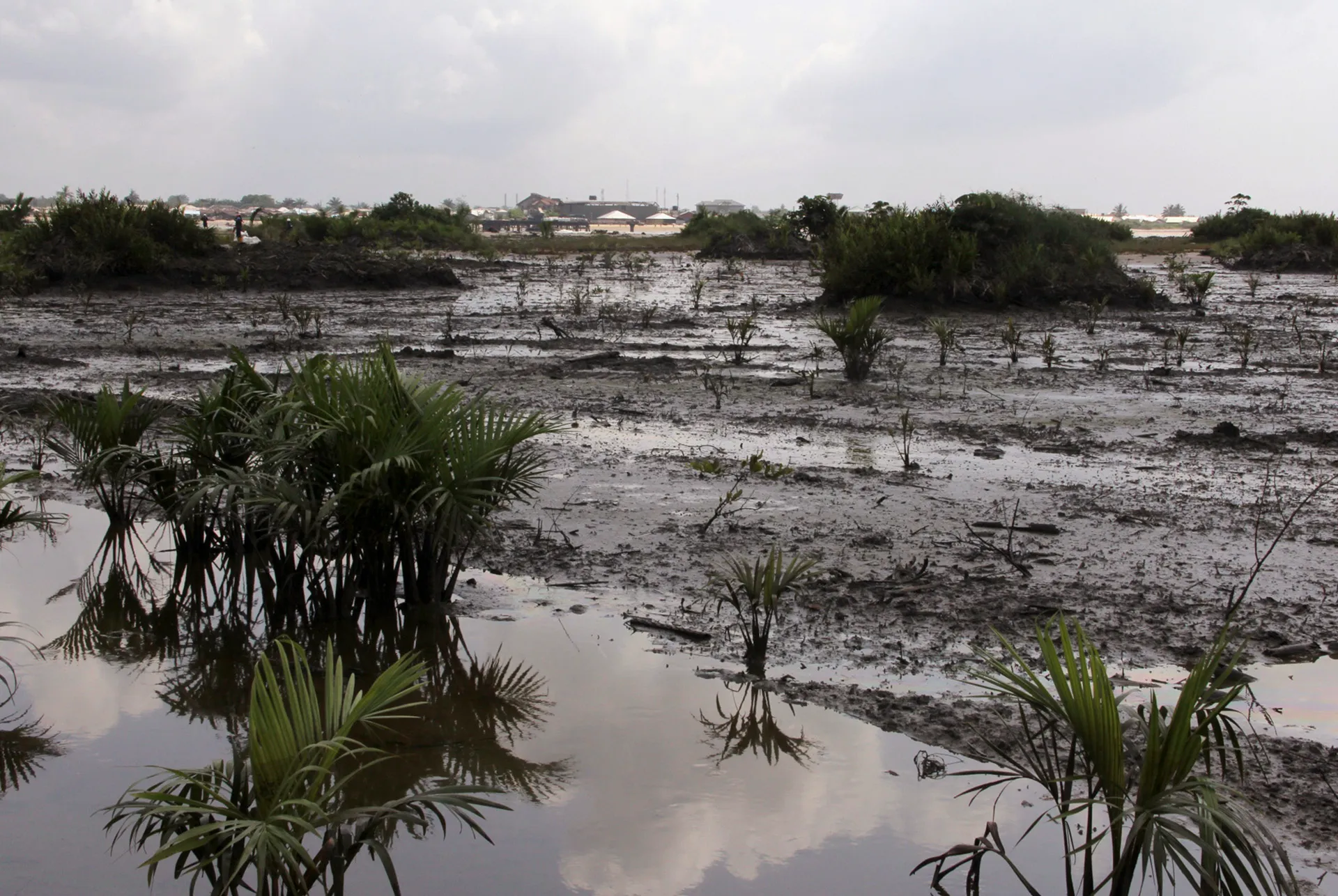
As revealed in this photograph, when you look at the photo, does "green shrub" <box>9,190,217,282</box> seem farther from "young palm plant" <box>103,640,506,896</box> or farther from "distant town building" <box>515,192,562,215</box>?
"distant town building" <box>515,192,562,215</box>

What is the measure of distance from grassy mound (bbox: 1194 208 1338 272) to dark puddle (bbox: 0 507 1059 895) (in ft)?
101

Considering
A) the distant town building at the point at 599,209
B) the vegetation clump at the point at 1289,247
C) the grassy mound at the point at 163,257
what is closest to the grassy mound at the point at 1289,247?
the vegetation clump at the point at 1289,247

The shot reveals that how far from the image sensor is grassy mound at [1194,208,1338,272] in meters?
31.1

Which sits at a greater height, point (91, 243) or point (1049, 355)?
point (91, 243)

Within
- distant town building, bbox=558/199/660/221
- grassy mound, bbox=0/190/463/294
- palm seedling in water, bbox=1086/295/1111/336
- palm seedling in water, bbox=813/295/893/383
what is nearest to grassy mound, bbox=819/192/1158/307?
palm seedling in water, bbox=1086/295/1111/336

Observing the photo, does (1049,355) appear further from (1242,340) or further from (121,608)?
(121,608)

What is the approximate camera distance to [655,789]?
3.91m

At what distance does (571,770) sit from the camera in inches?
160

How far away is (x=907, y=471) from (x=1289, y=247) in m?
28.7

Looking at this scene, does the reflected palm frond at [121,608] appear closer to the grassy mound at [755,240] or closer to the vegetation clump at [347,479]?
the vegetation clump at [347,479]

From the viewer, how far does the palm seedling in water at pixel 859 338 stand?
11992 mm

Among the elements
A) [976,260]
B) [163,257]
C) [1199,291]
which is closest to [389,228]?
[163,257]

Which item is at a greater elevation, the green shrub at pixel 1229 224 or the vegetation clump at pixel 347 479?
the green shrub at pixel 1229 224

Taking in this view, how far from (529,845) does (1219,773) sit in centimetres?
227
